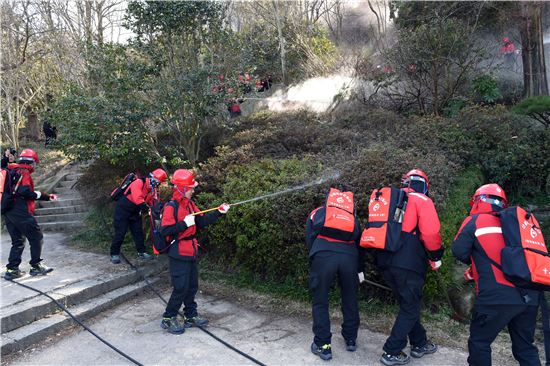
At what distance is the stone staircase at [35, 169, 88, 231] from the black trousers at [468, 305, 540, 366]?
858 centimetres

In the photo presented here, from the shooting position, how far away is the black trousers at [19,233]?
6.63 metres

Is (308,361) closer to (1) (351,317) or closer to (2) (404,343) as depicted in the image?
(1) (351,317)

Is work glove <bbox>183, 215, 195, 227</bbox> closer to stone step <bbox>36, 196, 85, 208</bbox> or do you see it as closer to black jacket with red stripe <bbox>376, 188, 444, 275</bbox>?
black jacket with red stripe <bbox>376, 188, 444, 275</bbox>

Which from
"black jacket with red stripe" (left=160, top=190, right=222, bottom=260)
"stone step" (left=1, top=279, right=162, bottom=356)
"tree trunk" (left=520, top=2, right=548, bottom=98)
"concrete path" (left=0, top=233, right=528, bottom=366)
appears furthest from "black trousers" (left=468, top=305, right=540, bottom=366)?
"tree trunk" (left=520, top=2, right=548, bottom=98)

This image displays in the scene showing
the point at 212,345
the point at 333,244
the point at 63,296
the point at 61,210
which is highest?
the point at 333,244

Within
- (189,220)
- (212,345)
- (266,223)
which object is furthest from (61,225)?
(212,345)

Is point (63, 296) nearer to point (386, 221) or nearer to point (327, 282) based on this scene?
point (327, 282)

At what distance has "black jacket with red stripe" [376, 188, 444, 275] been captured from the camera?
171 inches

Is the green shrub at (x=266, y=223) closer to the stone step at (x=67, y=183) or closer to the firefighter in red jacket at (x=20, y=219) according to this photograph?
the firefighter in red jacket at (x=20, y=219)

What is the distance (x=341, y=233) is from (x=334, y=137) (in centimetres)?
457

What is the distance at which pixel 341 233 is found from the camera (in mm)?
4531

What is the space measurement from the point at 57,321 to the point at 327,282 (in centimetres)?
328

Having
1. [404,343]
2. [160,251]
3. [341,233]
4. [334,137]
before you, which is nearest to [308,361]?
[404,343]

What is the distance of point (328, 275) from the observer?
4.57 metres
